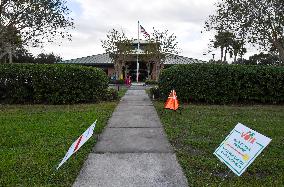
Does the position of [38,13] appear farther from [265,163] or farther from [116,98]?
[265,163]

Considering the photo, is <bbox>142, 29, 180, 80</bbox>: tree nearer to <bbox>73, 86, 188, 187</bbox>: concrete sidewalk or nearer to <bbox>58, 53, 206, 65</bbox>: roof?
<bbox>58, 53, 206, 65</bbox>: roof

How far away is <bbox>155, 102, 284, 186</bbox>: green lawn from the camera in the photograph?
592 cm

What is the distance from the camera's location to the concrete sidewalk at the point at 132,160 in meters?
5.77

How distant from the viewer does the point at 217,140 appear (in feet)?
28.2

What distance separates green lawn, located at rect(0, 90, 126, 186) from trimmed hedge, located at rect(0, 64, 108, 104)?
1.41 m

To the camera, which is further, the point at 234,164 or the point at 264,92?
the point at 264,92

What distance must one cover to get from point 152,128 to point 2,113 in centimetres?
579

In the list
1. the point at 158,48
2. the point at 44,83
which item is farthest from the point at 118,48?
the point at 44,83

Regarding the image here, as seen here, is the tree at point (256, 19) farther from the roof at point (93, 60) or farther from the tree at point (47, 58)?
the tree at point (47, 58)

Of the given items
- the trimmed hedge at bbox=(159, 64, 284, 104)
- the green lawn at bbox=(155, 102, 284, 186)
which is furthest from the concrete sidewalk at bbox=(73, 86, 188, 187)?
the trimmed hedge at bbox=(159, 64, 284, 104)

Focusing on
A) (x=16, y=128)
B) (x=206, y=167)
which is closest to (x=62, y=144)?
(x=16, y=128)

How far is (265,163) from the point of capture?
6.70 meters

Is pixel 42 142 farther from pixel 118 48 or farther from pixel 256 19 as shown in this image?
pixel 118 48

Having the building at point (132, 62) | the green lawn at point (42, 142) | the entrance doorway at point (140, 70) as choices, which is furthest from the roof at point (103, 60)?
the green lawn at point (42, 142)
